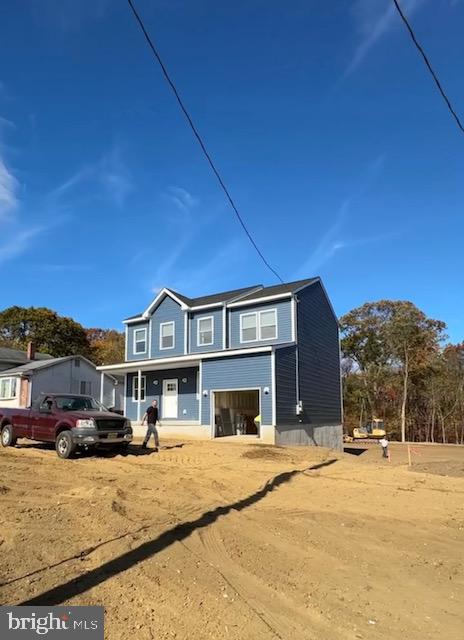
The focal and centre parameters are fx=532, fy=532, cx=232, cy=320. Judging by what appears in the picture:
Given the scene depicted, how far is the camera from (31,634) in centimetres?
400

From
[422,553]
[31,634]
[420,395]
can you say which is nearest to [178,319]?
[422,553]

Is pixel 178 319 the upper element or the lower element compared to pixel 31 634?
upper

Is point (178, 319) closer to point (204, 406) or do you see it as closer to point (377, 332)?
point (204, 406)

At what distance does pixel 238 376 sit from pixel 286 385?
213cm

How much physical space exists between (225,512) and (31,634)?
4.72 meters

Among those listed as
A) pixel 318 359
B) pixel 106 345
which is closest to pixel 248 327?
pixel 318 359

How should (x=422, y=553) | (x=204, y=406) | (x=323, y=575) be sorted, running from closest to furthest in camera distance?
1. (x=323, y=575)
2. (x=422, y=553)
3. (x=204, y=406)

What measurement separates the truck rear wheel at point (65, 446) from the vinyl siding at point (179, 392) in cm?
1135

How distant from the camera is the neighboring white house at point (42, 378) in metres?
38.9

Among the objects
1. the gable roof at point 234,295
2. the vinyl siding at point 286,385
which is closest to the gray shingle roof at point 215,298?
the gable roof at point 234,295

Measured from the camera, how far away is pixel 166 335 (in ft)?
96.9

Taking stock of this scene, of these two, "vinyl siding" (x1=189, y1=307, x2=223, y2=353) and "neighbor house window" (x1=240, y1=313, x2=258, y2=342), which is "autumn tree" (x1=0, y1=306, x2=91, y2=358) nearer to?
"vinyl siding" (x1=189, y1=307, x2=223, y2=353)

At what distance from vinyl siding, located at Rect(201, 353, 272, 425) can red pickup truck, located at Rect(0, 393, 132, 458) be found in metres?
7.55

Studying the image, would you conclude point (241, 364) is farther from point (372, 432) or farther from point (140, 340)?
point (372, 432)
